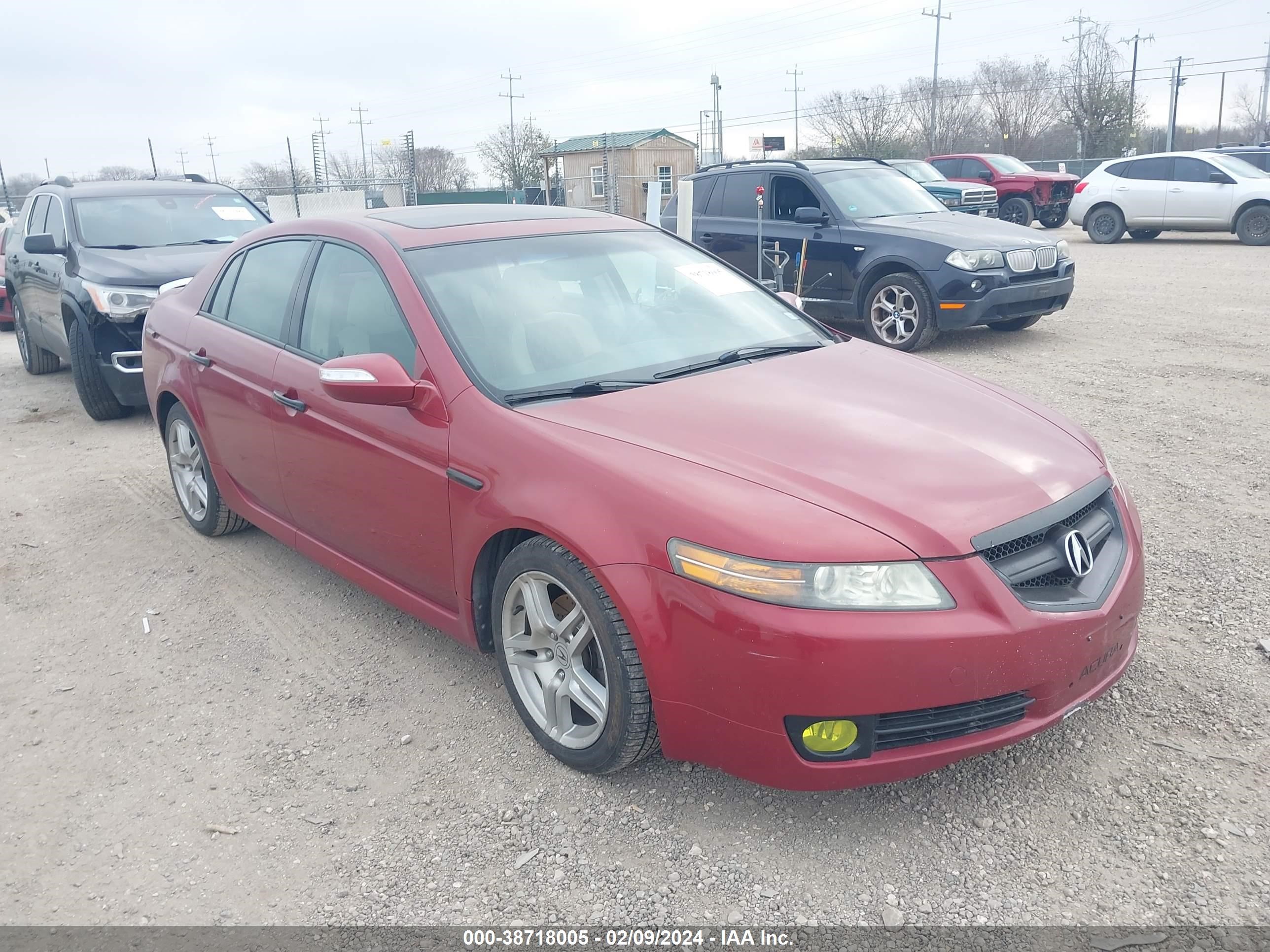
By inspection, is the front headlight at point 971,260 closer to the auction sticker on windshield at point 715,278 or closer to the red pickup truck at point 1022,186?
the auction sticker on windshield at point 715,278

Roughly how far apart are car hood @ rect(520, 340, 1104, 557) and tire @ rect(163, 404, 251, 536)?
251 centimetres

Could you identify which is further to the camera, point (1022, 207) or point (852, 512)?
point (1022, 207)

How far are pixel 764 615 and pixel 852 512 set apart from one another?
351mm

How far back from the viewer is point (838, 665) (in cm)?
232

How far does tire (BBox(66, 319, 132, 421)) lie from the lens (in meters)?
7.36

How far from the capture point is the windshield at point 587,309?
327cm

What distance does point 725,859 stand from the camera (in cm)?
258

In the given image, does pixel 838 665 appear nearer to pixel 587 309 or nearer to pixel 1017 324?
pixel 587 309

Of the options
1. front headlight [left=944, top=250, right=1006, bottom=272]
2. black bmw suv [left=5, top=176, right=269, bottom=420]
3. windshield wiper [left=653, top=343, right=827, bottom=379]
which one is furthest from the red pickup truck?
windshield wiper [left=653, top=343, right=827, bottom=379]

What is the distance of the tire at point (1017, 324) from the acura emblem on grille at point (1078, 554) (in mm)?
7109

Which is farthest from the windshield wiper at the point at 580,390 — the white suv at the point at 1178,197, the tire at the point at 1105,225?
the tire at the point at 1105,225

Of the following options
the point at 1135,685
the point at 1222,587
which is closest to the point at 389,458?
the point at 1135,685

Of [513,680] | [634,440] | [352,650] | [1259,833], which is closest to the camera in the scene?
[1259,833]

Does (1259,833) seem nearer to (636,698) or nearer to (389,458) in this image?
(636,698)
